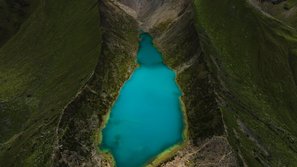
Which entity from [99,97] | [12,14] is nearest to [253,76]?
[99,97]

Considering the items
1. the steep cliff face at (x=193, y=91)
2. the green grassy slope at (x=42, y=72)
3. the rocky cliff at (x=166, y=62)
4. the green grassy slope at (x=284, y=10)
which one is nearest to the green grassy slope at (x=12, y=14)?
the rocky cliff at (x=166, y=62)

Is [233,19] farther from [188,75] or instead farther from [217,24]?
[188,75]

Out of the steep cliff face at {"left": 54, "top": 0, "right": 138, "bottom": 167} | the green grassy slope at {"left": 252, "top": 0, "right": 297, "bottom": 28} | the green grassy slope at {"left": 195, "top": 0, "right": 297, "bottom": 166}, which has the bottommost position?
the green grassy slope at {"left": 252, "top": 0, "right": 297, "bottom": 28}

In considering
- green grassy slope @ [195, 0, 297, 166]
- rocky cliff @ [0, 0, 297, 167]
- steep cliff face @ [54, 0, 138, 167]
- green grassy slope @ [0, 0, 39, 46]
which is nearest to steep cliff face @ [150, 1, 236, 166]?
rocky cliff @ [0, 0, 297, 167]

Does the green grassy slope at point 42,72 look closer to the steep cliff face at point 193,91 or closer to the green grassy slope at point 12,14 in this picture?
the green grassy slope at point 12,14

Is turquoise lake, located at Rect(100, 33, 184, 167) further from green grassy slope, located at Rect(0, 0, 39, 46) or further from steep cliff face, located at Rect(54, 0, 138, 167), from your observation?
green grassy slope, located at Rect(0, 0, 39, 46)

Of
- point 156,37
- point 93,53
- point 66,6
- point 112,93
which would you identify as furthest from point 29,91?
point 66,6

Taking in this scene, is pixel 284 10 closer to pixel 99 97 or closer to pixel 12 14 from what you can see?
pixel 99 97
